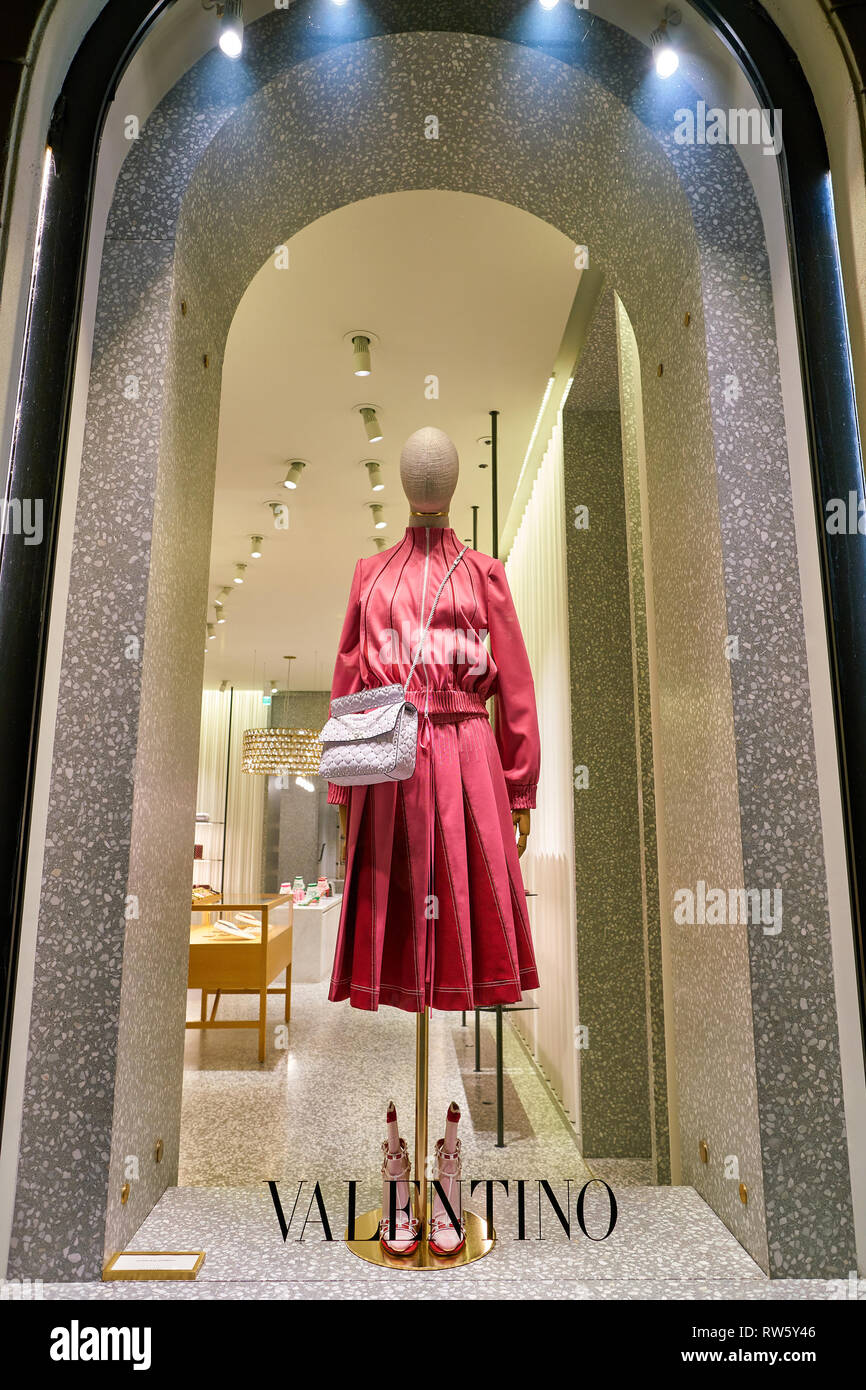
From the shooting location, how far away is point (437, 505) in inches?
84.4

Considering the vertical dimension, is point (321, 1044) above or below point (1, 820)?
below

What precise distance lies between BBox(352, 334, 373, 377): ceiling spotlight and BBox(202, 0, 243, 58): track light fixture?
Answer: 6.68ft

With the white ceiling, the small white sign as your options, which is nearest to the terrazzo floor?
the small white sign

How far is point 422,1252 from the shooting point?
174 centimetres

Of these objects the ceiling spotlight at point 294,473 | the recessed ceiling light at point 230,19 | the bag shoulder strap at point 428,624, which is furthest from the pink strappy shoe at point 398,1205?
the ceiling spotlight at point 294,473

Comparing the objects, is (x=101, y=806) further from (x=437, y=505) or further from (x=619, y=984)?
(x=619, y=984)

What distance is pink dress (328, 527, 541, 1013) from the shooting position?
187 cm

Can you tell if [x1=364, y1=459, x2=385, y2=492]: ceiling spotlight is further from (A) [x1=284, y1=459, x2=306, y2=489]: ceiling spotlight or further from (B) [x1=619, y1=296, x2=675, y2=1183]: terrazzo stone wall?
(B) [x1=619, y1=296, x2=675, y2=1183]: terrazzo stone wall

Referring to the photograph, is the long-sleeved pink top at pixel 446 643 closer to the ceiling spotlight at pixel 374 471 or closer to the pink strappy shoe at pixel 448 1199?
the pink strappy shoe at pixel 448 1199

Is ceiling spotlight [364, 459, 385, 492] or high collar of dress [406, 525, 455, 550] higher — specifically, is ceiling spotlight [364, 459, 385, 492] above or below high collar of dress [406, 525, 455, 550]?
above

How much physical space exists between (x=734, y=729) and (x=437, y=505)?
892mm

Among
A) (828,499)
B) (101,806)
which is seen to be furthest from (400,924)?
(828,499)

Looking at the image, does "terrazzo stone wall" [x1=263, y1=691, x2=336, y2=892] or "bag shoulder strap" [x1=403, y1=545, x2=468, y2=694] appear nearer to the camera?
"bag shoulder strap" [x1=403, y1=545, x2=468, y2=694]

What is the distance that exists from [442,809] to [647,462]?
48.4 inches
